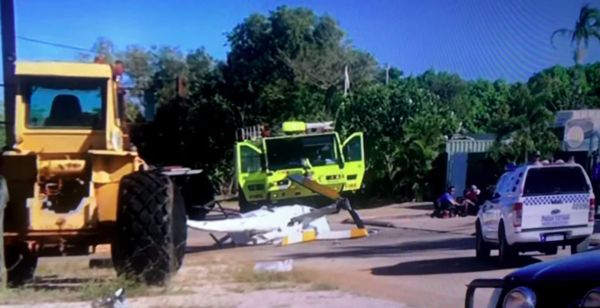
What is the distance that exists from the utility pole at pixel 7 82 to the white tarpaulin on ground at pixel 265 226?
5.35 m

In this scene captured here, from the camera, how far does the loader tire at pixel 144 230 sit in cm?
1023

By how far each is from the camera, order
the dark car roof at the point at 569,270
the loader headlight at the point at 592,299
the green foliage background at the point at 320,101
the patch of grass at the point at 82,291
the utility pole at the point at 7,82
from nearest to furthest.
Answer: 1. the loader headlight at the point at 592,299
2. the dark car roof at the point at 569,270
3. the patch of grass at the point at 82,291
4. the utility pole at the point at 7,82
5. the green foliage background at the point at 320,101

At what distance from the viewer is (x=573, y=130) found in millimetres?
24469

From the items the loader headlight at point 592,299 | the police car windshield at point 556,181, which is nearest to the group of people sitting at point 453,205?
the police car windshield at point 556,181

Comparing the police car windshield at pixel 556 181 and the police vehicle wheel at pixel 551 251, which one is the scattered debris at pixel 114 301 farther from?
the police vehicle wheel at pixel 551 251

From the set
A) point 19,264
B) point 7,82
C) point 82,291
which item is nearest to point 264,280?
point 82,291

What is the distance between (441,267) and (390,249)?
3.27 metres

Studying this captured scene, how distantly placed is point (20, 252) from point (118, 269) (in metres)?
1.40

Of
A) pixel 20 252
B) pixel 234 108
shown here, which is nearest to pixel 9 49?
pixel 20 252

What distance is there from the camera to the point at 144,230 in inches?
404

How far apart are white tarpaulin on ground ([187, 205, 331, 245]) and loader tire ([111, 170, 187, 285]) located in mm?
6509

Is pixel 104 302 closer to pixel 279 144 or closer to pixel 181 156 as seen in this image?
pixel 279 144

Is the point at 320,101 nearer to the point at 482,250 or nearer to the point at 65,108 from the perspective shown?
the point at 482,250

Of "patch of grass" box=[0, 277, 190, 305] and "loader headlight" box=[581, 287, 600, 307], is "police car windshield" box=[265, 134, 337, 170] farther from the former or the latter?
"loader headlight" box=[581, 287, 600, 307]
